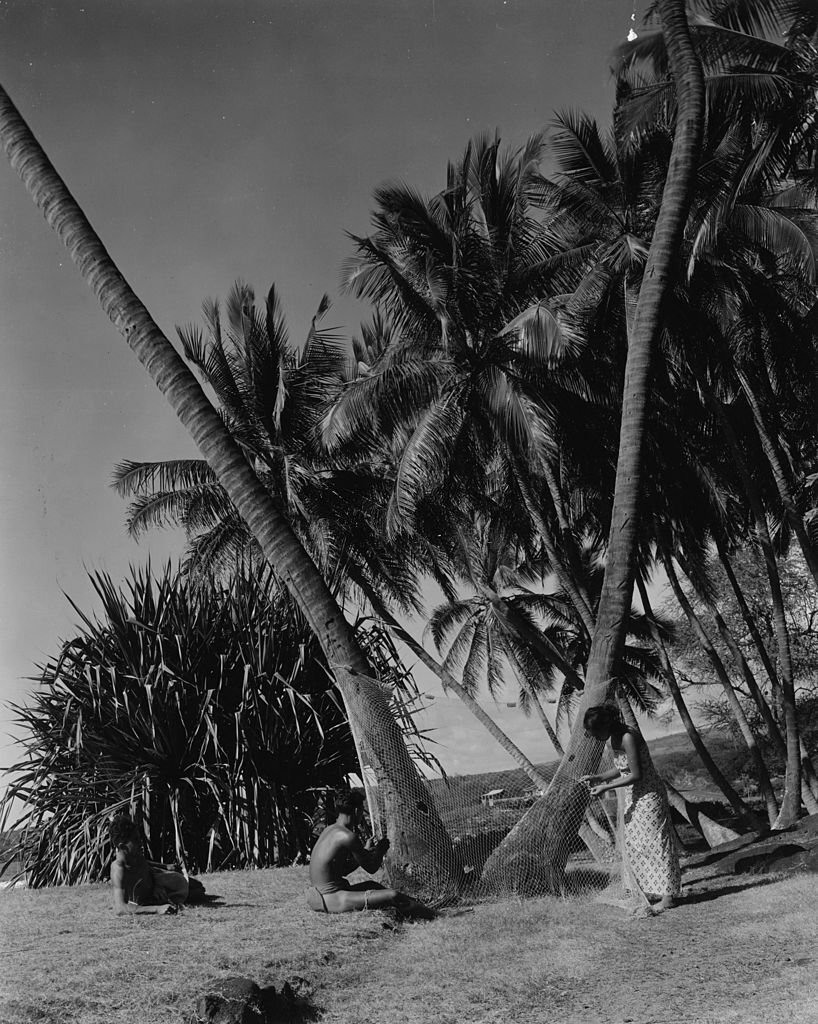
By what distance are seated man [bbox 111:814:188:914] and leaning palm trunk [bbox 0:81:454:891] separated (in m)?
2.27

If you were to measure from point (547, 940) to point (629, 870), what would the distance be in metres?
1.42

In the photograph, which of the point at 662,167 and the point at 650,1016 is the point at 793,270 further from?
the point at 650,1016

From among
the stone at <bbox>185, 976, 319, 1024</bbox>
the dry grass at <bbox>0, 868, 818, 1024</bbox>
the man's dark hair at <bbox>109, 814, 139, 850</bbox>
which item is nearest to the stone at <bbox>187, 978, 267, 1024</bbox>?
the stone at <bbox>185, 976, 319, 1024</bbox>

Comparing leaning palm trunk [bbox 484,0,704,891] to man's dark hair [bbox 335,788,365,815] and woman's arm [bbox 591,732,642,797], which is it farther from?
man's dark hair [bbox 335,788,365,815]

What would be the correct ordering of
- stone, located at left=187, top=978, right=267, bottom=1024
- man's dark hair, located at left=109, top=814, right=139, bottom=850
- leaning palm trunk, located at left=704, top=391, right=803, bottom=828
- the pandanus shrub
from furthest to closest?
leaning palm trunk, located at left=704, top=391, right=803, bottom=828 < the pandanus shrub < man's dark hair, located at left=109, top=814, right=139, bottom=850 < stone, located at left=187, top=978, right=267, bottom=1024

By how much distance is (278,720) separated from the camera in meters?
15.6

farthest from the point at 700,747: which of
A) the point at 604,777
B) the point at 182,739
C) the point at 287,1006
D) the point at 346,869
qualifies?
the point at 287,1006

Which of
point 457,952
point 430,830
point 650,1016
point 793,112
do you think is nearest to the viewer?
point 650,1016

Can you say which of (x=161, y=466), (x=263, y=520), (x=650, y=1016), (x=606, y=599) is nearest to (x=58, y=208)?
(x=263, y=520)

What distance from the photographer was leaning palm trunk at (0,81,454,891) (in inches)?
407

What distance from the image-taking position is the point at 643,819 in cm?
885

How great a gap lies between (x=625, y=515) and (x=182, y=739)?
748 centimetres

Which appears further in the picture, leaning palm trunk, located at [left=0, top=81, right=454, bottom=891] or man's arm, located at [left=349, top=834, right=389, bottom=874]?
leaning palm trunk, located at [left=0, top=81, right=454, bottom=891]

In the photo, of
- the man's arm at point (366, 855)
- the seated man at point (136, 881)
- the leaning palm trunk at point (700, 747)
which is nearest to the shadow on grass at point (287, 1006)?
the man's arm at point (366, 855)
